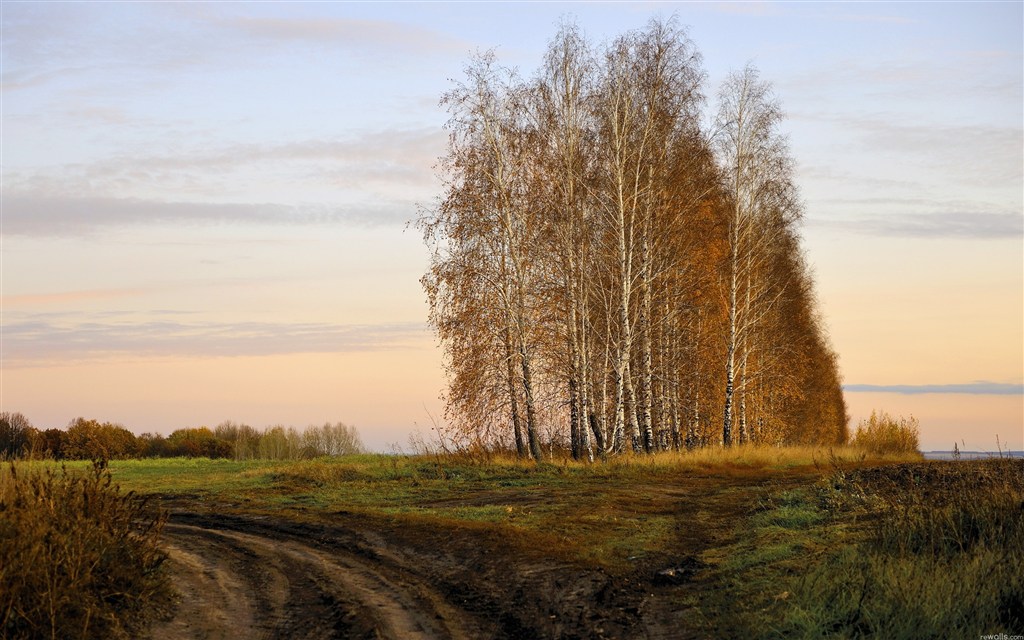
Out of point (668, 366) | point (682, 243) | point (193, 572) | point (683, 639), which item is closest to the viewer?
point (683, 639)

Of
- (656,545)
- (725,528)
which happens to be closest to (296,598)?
(656,545)

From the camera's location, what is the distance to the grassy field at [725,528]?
336 inches

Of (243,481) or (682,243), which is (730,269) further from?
(243,481)

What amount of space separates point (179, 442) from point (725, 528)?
3561 centimetres

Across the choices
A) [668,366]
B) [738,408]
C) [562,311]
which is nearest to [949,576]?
[562,311]

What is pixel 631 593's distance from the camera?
1011 centimetres

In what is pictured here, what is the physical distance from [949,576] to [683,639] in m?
2.85

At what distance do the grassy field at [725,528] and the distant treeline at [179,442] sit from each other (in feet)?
42.0

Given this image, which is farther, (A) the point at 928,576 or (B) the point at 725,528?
(B) the point at 725,528

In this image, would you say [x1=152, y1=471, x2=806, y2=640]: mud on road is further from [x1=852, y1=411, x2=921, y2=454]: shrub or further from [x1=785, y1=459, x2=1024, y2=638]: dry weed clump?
[x1=852, y1=411, x2=921, y2=454]: shrub

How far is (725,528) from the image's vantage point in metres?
14.2

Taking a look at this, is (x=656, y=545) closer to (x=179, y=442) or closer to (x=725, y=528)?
(x=725, y=528)

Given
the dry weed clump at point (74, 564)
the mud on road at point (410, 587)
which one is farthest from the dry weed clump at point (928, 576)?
the dry weed clump at point (74, 564)

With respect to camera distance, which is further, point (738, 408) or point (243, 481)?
point (738, 408)
